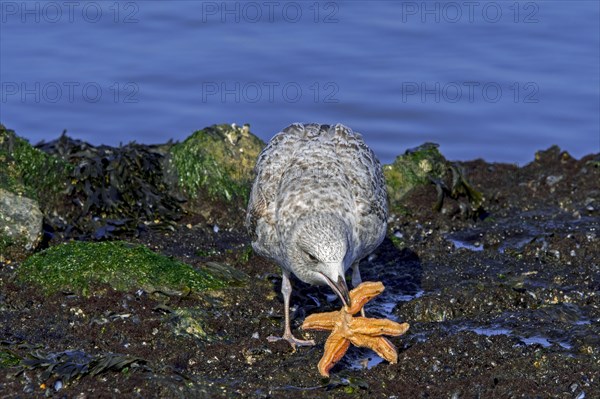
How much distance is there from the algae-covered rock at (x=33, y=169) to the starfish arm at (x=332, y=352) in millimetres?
4337

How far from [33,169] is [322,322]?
4.52 m

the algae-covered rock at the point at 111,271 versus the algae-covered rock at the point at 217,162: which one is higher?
the algae-covered rock at the point at 217,162

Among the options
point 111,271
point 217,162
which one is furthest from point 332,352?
point 217,162

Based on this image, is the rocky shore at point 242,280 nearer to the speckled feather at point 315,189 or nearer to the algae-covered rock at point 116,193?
the algae-covered rock at point 116,193

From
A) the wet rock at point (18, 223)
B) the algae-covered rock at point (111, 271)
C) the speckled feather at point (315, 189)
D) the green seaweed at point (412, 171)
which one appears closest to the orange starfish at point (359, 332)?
the speckled feather at point (315, 189)

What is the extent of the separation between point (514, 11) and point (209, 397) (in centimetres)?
1326

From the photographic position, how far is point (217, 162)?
11.6 metres

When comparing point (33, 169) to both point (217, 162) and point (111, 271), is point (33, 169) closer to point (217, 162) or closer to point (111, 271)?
point (217, 162)

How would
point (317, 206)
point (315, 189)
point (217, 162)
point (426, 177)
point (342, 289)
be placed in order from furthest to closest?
1. point (426, 177)
2. point (217, 162)
3. point (315, 189)
4. point (317, 206)
5. point (342, 289)

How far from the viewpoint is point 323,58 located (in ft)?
57.9

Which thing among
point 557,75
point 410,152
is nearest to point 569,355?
point 410,152

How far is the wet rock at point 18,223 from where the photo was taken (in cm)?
988

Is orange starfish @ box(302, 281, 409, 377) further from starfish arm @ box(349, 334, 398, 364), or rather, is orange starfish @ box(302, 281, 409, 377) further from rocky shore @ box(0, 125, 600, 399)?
rocky shore @ box(0, 125, 600, 399)

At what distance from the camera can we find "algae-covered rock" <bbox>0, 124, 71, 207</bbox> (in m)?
11.0
